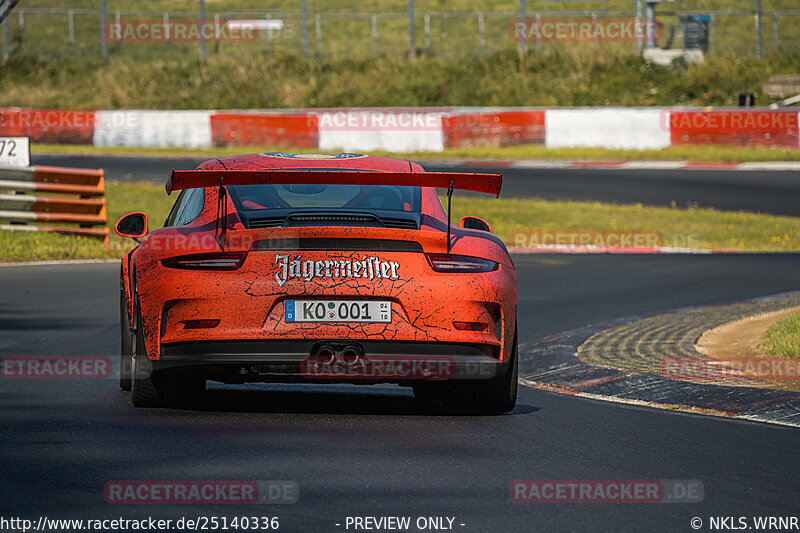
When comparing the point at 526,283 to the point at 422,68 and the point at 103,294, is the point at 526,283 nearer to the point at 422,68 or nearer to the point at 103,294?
the point at 103,294

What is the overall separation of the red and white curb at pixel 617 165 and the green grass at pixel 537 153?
354 millimetres

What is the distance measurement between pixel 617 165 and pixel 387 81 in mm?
13477

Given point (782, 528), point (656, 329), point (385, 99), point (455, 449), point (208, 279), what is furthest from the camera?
point (385, 99)

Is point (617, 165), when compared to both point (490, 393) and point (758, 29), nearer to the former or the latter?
point (758, 29)

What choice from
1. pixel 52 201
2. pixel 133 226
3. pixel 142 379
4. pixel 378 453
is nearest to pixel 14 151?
pixel 52 201

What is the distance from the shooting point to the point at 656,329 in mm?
12172

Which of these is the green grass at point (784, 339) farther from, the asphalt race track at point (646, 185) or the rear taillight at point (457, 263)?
the asphalt race track at point (646, 185)

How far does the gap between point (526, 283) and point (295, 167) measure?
8611mm

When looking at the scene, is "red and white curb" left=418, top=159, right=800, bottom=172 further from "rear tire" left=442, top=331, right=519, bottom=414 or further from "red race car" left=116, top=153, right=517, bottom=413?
"red race car" left=116, top=153, right=517, bottom=413

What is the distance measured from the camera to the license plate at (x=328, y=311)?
23.2ft

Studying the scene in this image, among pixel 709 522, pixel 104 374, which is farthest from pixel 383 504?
pixel 104 374

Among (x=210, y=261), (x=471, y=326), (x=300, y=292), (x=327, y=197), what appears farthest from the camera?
(x=327, y=197)

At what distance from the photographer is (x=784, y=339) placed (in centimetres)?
1052

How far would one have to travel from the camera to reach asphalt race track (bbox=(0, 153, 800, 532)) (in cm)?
540
